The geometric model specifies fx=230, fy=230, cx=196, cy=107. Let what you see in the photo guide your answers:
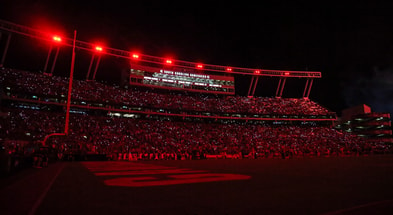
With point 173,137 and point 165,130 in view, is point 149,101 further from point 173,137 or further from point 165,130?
A: point 173,137

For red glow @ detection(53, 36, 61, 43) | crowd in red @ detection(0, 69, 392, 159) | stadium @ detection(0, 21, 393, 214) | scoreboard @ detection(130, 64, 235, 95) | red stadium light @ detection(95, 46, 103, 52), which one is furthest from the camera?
scoreboard @ detection(130, 64, 235, 95)

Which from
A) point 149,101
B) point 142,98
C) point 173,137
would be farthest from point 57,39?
point 173,137

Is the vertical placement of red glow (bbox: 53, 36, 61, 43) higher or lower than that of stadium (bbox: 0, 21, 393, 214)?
higher

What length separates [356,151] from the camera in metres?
40.4

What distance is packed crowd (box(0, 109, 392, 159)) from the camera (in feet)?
101

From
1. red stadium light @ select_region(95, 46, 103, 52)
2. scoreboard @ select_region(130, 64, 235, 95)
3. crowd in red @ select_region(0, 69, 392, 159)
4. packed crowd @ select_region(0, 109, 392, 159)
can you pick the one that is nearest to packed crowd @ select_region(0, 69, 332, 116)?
crowd in red @ select_region(0, 69, 392, 159)

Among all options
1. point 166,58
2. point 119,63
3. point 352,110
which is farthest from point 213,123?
point 352,110

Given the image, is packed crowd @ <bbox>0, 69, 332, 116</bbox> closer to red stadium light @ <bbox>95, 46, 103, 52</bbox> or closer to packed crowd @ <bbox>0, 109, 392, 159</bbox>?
packed crowd @ <bbox>0, 109, 392, 159</bbox>

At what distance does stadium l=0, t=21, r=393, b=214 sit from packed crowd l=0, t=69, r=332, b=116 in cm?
23

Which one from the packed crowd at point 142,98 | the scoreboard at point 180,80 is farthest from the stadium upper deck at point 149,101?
the scoreboard at point 180,80

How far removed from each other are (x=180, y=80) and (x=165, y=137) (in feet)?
63.1

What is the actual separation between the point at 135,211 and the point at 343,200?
12.3ft

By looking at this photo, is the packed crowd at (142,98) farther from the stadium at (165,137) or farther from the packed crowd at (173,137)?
the packed crowd at (173,137)

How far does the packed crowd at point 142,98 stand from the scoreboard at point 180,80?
222 centimetres
